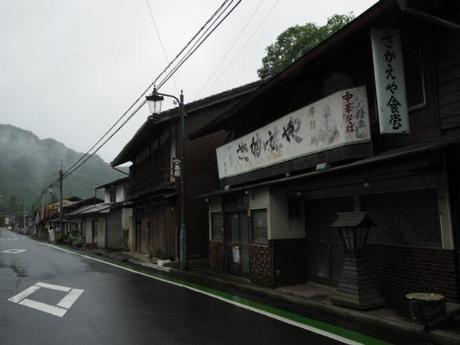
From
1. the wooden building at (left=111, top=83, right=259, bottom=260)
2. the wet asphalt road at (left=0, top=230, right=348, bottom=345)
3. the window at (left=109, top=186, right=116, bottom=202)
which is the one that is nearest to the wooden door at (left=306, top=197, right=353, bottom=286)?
the wet asphalt road at (left=0, top=230, right=348, bottom=345)

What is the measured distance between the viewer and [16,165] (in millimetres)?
178125

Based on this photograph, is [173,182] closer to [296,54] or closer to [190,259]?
[190,259]

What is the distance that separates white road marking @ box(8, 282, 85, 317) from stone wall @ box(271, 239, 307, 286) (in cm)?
551

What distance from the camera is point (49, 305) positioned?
10273 mm

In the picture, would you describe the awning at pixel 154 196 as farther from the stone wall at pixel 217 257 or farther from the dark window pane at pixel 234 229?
the dark window pane at pixel 234 229

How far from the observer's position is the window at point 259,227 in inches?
514

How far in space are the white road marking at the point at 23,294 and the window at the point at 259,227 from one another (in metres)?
6.66

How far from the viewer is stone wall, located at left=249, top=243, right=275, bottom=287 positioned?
12328 mm

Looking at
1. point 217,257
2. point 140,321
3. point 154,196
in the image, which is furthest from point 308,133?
point 154,196

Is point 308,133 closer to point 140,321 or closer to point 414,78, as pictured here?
point 414,78

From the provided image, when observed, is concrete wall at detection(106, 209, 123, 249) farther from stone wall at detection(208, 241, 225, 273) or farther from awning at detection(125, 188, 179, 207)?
stone wall at detection(208, 241, 225, 273)

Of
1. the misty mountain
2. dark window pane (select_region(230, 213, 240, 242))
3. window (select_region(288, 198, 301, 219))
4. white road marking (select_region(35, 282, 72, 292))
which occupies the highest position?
the misty mountain

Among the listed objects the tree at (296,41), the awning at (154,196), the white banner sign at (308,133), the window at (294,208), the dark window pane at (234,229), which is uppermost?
the tree at (296,41)

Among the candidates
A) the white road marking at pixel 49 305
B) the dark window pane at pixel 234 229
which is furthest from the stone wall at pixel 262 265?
the white road marking at pixel 49 305
